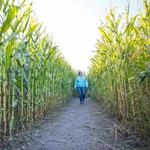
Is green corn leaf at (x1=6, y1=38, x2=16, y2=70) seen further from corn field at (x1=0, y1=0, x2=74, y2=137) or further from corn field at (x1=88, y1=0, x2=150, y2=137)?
corn field at (x1=88, y1=0, x2=150, y2=137)

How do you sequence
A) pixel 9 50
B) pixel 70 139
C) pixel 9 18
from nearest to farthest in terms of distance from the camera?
pixel 9 18
pixel 9 50
pixel 70 139

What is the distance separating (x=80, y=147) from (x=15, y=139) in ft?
3.00

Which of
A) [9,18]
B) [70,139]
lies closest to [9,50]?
[9,18]

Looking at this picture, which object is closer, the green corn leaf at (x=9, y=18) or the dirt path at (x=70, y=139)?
the green corn leaf at (x=9, y=18)

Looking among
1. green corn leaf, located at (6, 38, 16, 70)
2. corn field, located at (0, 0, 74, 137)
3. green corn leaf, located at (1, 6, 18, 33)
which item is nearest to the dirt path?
corn field, located at (0, 0, 74, 137)

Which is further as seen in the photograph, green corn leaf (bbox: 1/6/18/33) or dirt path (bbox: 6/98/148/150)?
dirt path (bbox: 6/98/148/150)

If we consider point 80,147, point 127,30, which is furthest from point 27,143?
point 127,30

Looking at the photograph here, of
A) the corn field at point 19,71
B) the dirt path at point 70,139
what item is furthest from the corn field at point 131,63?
the corn field at point 19,71

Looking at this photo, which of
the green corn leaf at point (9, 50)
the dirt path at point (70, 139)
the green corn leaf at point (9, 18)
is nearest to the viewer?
the green corn leaf at point (9, 18)

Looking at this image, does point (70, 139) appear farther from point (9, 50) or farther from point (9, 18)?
point (9, 18)

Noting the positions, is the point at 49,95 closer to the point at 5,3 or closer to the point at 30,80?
the point at 30,80

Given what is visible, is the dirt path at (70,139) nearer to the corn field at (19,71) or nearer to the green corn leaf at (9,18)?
the corn field at (19,71)

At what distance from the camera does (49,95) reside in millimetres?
8336

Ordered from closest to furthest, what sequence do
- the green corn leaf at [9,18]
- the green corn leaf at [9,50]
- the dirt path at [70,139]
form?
the green corn leaf at [9,18]
the green corn leaf at [9,50]
the dirt path at [70,139]
